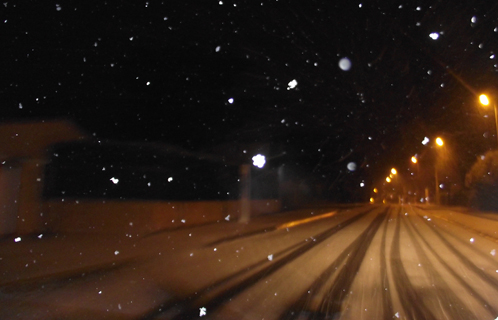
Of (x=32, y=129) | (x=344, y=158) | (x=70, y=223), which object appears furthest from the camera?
(x=344, y=158)

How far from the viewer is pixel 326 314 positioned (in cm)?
691

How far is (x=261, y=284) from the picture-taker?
9227 mm

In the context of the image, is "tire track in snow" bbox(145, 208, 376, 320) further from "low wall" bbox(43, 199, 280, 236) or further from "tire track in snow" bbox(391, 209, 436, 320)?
"low wall" bbox(43, 199, 280, 236)

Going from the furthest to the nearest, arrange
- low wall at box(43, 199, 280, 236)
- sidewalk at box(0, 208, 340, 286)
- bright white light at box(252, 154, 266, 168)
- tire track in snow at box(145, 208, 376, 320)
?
bright white light at box(252, 154, 266, 168)
low wall at box(43, 199, 280, 236)
sidewalk at box(0, 208, 340, 286)
tire track in snow at box(145, 208, 376, 320)

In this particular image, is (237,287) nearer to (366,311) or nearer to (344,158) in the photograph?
(366,311)

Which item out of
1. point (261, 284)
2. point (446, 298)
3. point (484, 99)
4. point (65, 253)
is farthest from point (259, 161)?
point (446, 298)

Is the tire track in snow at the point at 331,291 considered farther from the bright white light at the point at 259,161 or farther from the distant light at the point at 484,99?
the bright white light at the point at 259,161

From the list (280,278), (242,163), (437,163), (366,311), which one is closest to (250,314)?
(366,311)

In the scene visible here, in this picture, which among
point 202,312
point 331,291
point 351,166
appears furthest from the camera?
point 351,166

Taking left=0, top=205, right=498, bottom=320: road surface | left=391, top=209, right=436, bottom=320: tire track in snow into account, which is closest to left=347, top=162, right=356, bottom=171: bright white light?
left=0, top=205, right=498, bottom=320: road surface

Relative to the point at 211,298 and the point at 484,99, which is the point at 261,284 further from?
the point at 484,99

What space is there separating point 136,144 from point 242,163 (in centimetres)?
675

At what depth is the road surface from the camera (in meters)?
7.13

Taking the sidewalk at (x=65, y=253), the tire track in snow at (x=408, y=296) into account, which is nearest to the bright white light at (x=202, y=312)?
the tire track in snow at (x=408, y=296)
